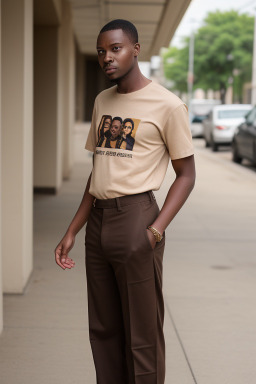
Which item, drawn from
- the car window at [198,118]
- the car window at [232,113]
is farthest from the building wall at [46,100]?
the car window at [198,118]

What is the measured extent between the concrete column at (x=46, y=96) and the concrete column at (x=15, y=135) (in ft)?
18.1

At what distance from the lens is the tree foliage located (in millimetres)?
58031

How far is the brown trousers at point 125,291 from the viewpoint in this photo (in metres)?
2.63

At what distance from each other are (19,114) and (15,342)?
177 cm

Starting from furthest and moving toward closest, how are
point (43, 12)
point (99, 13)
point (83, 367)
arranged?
point (99, 13) < point (43, 12) < point (83, 367)

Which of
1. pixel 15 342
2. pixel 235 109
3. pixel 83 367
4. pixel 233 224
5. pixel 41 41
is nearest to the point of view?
pixel 83 367

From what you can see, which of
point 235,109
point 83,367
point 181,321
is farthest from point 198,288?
point 235,109

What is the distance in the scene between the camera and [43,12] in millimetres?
9852

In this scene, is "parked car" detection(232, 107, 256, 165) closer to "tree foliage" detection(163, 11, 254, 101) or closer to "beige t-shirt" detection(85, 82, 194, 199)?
"beige t-shirt" detection(85, 82, 194, 199)

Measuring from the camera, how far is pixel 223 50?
193 ft

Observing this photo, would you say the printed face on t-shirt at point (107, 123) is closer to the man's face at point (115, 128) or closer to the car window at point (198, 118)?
the man's face at point (115, 128)

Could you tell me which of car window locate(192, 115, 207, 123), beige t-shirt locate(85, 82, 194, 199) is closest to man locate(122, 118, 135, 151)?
beige t-shirt locate(85, 82, 194, 199)

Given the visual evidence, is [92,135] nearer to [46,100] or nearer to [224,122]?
[46,100]

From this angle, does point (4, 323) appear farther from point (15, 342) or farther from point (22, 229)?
point (22, 229)
